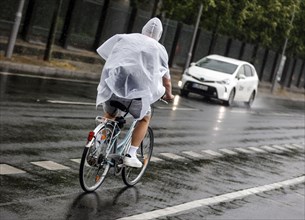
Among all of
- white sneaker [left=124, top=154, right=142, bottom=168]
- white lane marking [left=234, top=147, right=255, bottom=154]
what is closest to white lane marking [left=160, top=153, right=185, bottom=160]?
white lane marking [left=234, top=147, right=255, bottom=154]

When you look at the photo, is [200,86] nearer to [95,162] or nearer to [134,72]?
[134,72]

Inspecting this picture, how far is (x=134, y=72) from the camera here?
24.7 feet

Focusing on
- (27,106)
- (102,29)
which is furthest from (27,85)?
(102,29)

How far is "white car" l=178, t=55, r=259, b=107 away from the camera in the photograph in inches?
1003

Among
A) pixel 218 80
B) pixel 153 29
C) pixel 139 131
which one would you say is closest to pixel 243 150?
pixel 139 131

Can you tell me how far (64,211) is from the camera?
6723 millimetres

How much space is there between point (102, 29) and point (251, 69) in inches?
282

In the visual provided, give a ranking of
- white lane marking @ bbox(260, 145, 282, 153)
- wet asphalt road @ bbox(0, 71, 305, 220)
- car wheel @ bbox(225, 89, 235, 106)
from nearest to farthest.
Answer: wet asphalt road @ bbox(0, 71, 305, 220)
white lane marking @ bbox(260, 145, 282, 153)
car wheel @ bbox(225, 89, 235, 106)

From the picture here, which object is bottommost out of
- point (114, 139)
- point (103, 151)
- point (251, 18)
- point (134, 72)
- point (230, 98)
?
point (230, 98)

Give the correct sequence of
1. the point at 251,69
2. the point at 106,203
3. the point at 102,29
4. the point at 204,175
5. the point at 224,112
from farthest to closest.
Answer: the point at 102,29
the point at 251,69
the point at 224,112
the point at 204,175
the point at 106,203

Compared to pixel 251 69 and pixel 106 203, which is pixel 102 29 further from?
pixel 106 203

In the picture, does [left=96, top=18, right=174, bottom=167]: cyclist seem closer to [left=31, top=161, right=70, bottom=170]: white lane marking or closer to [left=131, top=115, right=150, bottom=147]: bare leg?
[left=131, top=115, right=150, bottom=147]: bare leg

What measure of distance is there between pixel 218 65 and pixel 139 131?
19.1 m

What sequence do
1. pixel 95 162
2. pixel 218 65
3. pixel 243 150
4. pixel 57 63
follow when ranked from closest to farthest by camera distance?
pixel 95 162, pixel 243 150, pixel 57 63, pixel 218 65
